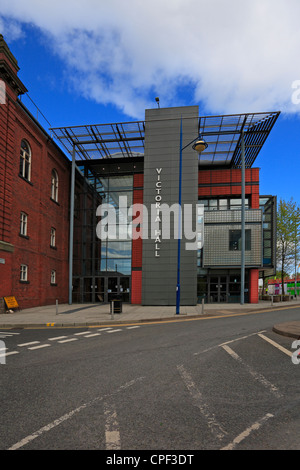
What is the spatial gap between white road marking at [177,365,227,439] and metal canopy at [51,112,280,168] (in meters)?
21.6

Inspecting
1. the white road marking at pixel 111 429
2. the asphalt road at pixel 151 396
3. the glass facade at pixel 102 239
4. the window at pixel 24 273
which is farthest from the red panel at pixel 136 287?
the white road marking at pixel 111 429

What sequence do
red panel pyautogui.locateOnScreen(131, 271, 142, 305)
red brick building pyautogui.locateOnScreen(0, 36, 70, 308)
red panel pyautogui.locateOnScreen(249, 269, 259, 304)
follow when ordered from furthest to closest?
red panel pyautogui.locateOnScreen(249, 269, 259, 304)
red panel pyautogui.locateOnScreen(131, 271, 142, 305)
red brick building pyautogui.locateOnScreen(0, 36, 70, 308)

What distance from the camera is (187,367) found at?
20.7 feet

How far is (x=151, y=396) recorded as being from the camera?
4672 mm

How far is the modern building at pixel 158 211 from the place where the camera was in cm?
2488

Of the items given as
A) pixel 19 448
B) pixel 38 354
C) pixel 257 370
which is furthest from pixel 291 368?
pixel 38 354

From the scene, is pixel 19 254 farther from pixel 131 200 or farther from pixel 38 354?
pixel 38 354

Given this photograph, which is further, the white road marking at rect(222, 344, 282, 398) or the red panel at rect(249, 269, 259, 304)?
the red panel at rect(249, 269, 259, 304)

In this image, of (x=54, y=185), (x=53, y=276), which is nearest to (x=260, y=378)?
(x=53, y=276)

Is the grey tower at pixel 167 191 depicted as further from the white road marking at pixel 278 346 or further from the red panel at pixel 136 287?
the white road marking at pixel 278 346

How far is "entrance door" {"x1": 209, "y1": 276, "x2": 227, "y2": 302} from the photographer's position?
1093 inches

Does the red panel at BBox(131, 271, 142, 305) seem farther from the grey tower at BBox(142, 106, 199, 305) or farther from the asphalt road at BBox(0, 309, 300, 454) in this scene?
the asphalt road at BBox(0, 309, 300, 454)

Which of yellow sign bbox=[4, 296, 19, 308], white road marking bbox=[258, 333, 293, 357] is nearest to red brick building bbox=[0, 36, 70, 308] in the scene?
yellow sign bbox=[4, 296, 19, 308]

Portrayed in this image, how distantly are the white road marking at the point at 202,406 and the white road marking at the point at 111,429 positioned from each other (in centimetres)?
107
